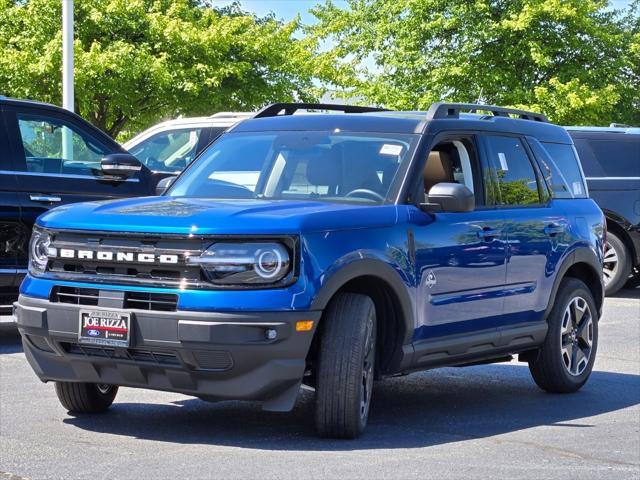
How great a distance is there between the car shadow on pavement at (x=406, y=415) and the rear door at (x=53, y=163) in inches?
123

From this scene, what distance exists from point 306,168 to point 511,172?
5.10 feet

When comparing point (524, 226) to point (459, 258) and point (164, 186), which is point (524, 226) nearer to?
point (459, 258)

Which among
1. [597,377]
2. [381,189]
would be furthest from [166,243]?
[597,377]

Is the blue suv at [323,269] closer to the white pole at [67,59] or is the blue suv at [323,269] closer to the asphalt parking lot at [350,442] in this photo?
the asphalt parking lot at [350,442]

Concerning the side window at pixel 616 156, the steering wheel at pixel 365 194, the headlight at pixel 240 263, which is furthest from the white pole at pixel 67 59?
the headlight at pixel 240 263

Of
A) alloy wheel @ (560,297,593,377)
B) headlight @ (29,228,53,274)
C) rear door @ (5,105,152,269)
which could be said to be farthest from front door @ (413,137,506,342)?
rear door @ (5,105,152,269)

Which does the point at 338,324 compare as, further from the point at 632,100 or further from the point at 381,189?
the point at 632,100

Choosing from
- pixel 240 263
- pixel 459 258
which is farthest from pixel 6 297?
pixel 240 263

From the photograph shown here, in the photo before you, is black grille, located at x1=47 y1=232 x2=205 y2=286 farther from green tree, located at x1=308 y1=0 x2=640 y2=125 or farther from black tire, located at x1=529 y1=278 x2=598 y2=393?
green tree, located at x1=308 y1=0 x2=640 y2=125

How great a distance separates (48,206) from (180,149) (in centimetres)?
465

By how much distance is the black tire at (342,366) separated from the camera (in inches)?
255

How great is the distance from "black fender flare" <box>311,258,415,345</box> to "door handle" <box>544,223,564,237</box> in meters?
1.74

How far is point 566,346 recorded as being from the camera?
28.5 feet

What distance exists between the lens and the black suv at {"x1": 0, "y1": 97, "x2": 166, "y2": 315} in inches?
406
